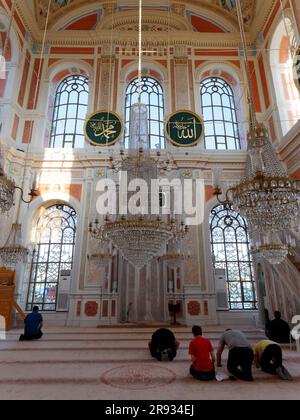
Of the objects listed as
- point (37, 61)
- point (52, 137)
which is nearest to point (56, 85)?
point (37, 61)

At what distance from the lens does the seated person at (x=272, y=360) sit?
300 centimetres

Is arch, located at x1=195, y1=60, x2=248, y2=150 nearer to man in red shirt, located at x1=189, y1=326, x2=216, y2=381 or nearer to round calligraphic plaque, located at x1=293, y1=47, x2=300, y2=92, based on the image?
round calligraphic plaque, located at x1=293, y1=47, x2=300, y2=92

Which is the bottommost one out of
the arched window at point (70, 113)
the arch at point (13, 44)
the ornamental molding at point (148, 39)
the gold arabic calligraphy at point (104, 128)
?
the gold arabic calligraphy at point (104, 128)

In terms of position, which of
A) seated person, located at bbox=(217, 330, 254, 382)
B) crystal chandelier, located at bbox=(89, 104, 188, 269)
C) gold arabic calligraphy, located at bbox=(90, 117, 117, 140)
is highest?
gold arabic calligraphy, located at bbox=(90, 117, 117, 140)

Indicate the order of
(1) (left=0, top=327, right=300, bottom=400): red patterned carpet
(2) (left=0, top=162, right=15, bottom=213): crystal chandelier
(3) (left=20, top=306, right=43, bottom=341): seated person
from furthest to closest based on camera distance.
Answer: (3) (left=20, top=306, right=43, bottom=341): seated person, (2) (left=0, top=162, right=15, bottom=213): crystal chandelier, (1) (left=0, top=327, right=300, bottom=400): red patterned carpet

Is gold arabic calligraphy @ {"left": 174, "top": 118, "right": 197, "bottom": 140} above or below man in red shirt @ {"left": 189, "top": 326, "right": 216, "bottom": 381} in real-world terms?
above

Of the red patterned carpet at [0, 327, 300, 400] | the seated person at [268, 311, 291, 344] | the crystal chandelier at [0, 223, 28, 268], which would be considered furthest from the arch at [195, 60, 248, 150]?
the red patterned carpet at [0, 327, 300, 400]

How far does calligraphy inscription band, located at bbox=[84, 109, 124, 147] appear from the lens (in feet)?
28.8

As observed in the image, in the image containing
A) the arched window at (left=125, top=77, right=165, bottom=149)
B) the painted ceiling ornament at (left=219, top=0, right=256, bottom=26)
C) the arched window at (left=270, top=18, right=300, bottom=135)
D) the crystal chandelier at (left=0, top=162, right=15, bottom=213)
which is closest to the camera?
the crystal chandelier at (left=0, top=162, right=15, bottom=213)

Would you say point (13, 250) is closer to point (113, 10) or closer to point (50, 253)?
point (50, 253)

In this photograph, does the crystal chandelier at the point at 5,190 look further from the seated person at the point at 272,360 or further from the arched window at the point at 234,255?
the arched window at the point at 234,255

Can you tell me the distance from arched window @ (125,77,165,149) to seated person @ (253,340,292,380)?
22.7 ft

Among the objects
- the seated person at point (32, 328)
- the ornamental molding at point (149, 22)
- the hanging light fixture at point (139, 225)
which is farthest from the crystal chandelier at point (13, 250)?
the ornamental molding at point (149, 22)

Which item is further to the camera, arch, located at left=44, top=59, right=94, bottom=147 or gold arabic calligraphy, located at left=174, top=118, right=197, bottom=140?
arch, located at left=44, top=59, right=94, bottom=147
